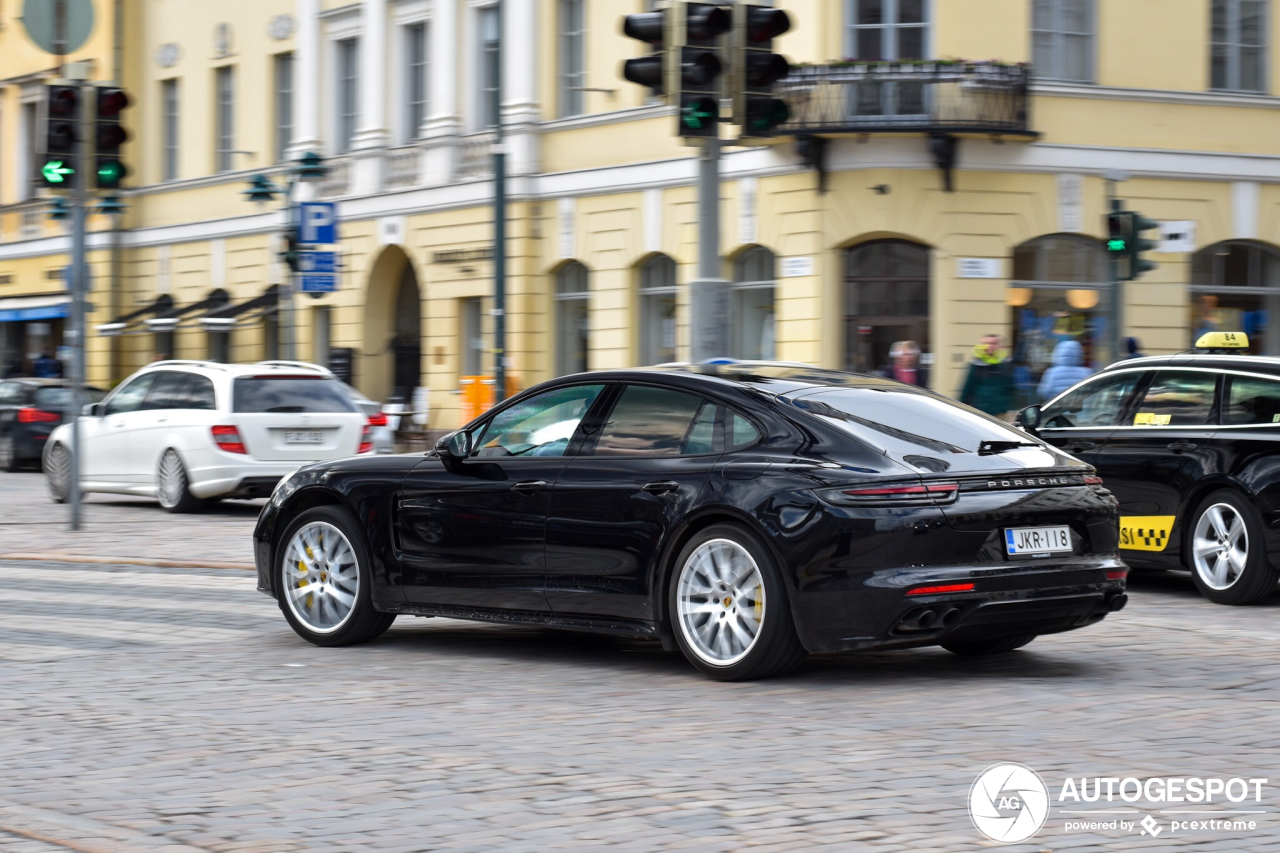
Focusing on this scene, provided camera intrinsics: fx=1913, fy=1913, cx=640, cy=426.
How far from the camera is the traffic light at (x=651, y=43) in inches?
471

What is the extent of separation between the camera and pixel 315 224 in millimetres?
21719

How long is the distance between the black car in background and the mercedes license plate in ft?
74.3

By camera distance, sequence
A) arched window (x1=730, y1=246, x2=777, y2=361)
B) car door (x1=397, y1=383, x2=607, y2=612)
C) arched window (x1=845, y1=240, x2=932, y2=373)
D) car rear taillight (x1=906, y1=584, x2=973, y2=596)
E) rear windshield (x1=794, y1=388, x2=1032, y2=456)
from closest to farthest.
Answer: car rear taillight (x1=906, y1=584, x2=973, y2=596)
rear windshield (x1=794, y1=388, x2=1032, y2=456)
car door (x1=397, y1=383, x2=607, y2=612)
arched window (x1=845, y1=240, x2=932, y2=373)
arched window (x1=730, y1=246, x2=777, y2=361)

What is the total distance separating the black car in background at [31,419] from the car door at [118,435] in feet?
25.7

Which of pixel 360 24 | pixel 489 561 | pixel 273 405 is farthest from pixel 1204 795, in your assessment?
pixel 360 24

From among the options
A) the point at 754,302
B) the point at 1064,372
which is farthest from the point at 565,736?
the point at 754,302

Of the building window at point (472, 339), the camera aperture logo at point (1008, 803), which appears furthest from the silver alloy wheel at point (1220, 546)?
the building window at point (472, 339)

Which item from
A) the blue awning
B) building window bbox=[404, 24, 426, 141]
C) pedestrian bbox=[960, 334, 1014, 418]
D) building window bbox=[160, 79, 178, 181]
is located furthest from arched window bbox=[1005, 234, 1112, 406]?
the blue awning

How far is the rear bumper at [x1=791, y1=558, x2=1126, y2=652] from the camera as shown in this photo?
7.52m

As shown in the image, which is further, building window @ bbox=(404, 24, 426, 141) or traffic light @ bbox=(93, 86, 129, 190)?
building window @ bbox=(404, 24, 426, 141)

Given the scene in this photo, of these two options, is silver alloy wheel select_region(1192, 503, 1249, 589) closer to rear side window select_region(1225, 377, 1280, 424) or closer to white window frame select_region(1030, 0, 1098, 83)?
rear side window select_region(1225, 377, 1280, 424)

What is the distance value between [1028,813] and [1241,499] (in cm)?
656

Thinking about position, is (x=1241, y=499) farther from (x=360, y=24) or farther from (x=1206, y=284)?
(x=360, y=24)

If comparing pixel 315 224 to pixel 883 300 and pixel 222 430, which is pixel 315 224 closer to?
pixel 222 430
